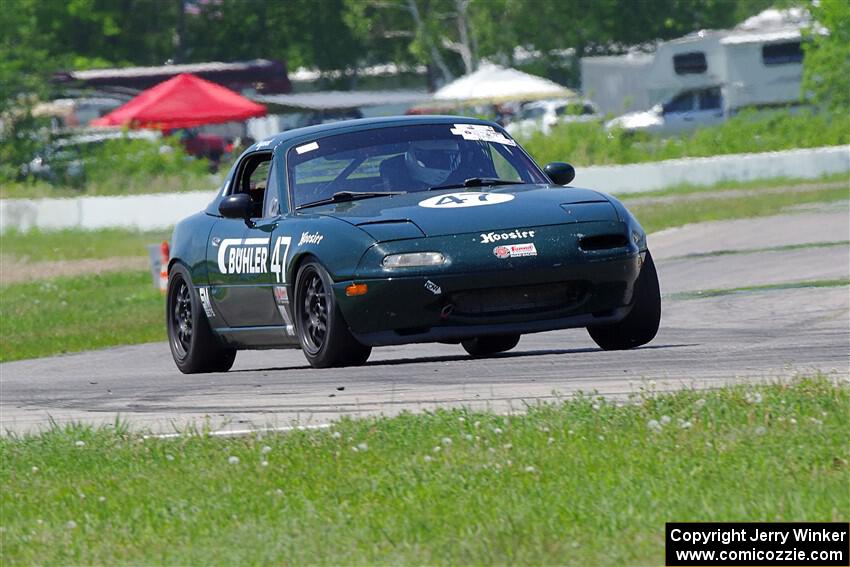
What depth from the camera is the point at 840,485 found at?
5.49 metres

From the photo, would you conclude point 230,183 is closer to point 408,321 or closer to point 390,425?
point 408,321

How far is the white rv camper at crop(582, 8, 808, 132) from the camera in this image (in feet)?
163

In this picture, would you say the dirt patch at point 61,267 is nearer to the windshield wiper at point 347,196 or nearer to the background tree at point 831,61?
the windshield wiper at point 347,196

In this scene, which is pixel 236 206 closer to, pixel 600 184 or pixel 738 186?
pixel 600 184

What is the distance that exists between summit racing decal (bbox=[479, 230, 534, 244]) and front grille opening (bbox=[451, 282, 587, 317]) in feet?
0.87

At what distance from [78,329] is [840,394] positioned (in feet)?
39.5

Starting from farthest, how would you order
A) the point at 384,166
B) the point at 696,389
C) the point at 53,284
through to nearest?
1. the point at 53,284
2. the point at 384,166
3. the point at 696,389

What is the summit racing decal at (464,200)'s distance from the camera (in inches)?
374

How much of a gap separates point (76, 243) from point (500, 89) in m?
21.3

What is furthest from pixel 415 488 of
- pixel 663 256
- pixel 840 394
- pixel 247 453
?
pixel 663 256

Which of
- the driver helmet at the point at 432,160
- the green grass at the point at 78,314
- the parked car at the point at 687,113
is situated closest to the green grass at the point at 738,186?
the green grass at the point at 78,314

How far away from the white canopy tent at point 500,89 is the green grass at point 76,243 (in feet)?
62.6

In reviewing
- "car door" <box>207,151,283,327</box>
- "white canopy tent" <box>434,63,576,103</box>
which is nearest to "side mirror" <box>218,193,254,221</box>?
"car door" <box>207,151,283,327</box>

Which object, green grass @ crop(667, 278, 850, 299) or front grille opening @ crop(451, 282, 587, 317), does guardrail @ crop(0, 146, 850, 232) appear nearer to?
green grass @ crop(667, 278, 850, 299)
